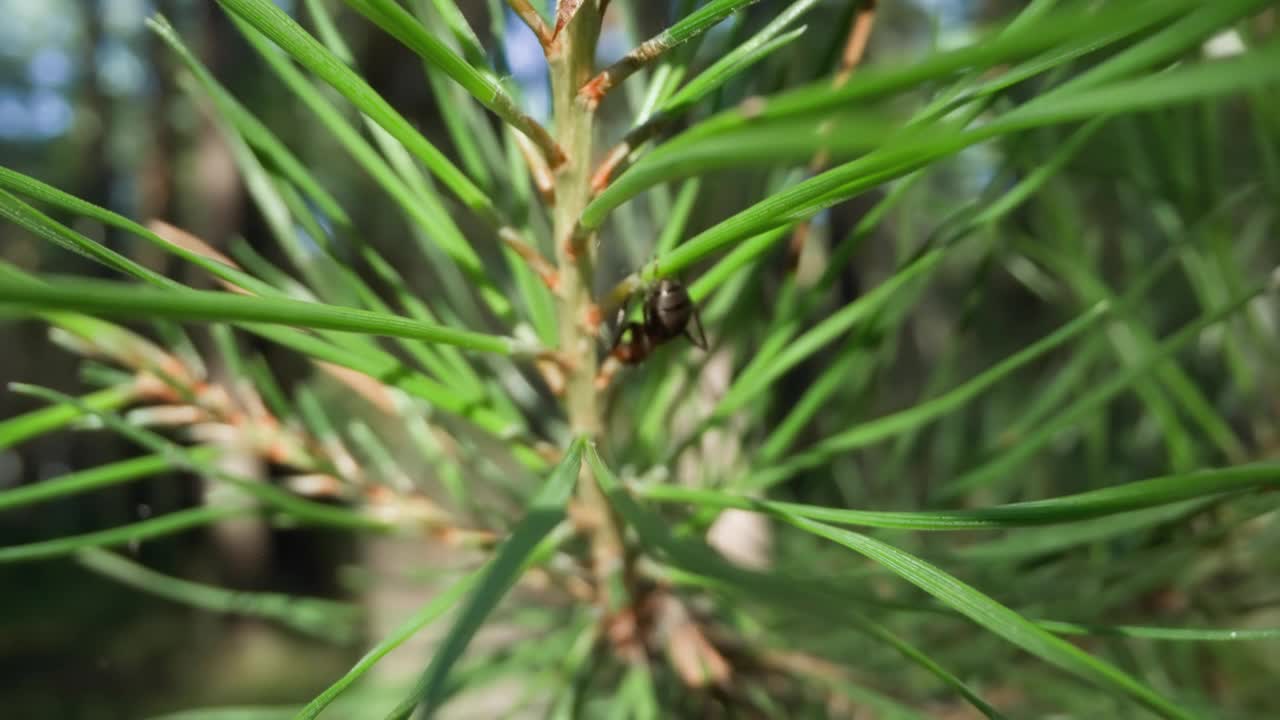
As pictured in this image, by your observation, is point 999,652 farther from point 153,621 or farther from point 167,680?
point 153,621

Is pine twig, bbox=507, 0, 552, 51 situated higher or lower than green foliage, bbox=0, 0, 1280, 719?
higher

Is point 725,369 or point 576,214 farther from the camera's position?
point 725,369

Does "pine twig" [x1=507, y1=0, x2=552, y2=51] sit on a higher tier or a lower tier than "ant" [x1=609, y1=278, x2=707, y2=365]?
higher

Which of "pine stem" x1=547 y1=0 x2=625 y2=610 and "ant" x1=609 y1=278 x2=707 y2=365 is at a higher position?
"pine stem" x1=547 y1=0 x2=625 y2=610

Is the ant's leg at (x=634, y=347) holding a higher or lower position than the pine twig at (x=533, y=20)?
lower

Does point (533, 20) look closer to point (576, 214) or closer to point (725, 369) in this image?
point (576, 214)

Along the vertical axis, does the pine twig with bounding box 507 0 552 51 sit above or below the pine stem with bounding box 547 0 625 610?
above

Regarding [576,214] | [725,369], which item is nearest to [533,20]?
[576,214]
